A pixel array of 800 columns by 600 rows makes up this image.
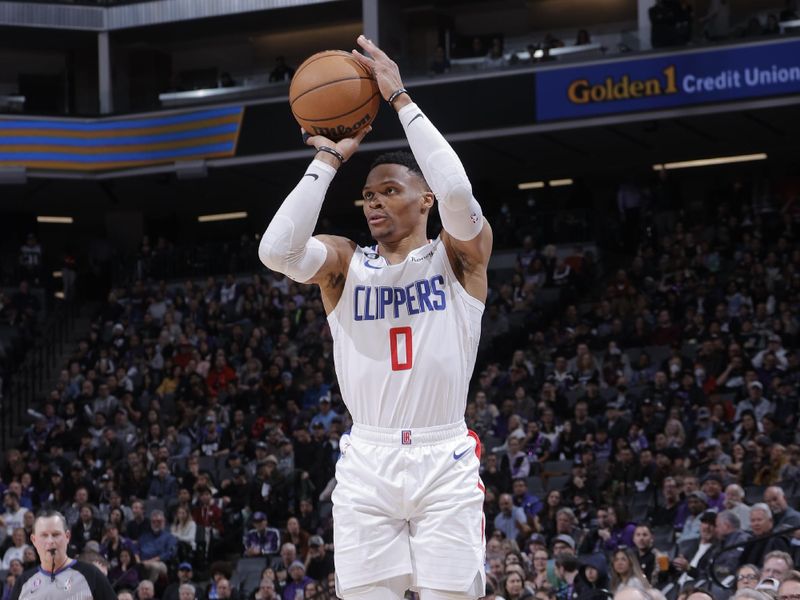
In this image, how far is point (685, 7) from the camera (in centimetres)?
2084

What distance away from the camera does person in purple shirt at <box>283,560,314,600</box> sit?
1425 centimetres

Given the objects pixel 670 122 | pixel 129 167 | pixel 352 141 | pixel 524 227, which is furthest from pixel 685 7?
pixel 352 141

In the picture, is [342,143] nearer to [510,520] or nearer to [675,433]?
[510,520]

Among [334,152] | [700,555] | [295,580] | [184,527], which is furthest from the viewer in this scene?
[184,527]

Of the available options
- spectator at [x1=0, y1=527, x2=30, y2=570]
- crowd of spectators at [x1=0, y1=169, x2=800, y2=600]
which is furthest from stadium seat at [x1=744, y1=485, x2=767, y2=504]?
spectator at [x1=0, y1=527, x2=30, y2=570]

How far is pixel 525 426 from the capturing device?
17.0 metres

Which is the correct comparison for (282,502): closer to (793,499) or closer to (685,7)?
(793,499)

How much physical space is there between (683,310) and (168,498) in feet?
25.2

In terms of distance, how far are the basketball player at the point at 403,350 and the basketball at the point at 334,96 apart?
0.06 metres

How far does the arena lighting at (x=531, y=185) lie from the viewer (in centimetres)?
2731

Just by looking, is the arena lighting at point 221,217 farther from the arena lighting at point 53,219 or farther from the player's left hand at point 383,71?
the player's left hand at point 383,71

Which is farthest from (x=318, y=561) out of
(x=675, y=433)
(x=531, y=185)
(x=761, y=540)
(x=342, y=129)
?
(x=531, y=185)

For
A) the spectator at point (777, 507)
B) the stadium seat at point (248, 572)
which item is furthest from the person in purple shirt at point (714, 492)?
the stadium seat at point (248, 572)

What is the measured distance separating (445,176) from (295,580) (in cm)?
1000
